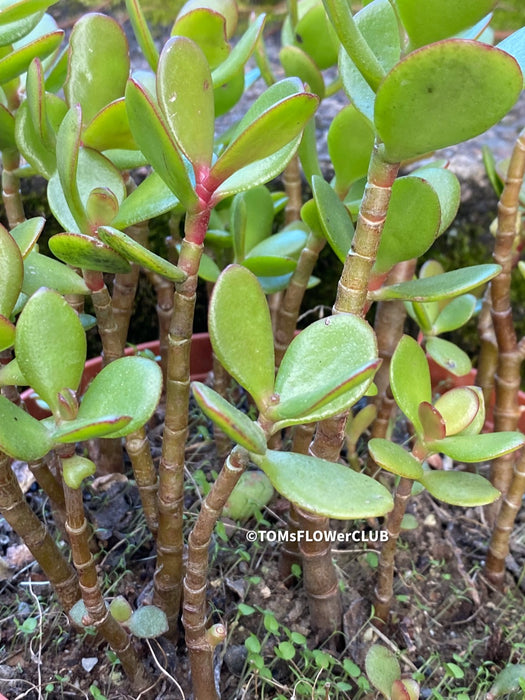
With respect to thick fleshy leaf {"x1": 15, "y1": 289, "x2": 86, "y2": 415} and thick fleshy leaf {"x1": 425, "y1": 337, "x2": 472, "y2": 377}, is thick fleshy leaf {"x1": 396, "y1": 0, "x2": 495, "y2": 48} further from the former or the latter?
thick fleshy leaf {"x1": 425, "y1": 337, "x2": 472, "y2": 377}

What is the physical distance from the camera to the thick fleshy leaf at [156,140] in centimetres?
41

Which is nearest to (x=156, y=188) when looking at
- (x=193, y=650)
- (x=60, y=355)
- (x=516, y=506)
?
(x=60, y=355)

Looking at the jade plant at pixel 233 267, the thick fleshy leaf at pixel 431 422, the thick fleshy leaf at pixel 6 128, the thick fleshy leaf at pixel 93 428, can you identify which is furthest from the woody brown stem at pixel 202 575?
the thick fleshy leaf at pixel 6 128

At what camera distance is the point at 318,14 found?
0.77 m

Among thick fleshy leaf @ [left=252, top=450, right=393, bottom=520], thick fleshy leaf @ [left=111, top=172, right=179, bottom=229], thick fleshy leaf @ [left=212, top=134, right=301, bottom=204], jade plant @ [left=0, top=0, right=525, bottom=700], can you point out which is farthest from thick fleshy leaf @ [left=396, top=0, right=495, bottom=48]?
thick fleshy leaf @ [left=252, top=450, right=393, bottom=520]

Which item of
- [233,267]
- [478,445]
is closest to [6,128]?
[233,267]

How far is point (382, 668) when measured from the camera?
2.26 ft

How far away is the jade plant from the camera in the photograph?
42cm

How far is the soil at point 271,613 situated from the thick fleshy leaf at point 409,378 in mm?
305

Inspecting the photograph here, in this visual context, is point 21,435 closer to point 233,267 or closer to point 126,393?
point 126,393

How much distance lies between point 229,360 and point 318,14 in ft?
1.75

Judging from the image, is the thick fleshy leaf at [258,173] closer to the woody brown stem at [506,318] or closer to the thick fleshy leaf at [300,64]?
the thick fleshy leaf at [300,64]

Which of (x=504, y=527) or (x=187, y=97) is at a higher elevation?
(x=187, y=97)

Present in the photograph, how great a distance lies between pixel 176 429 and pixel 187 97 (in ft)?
0.94
